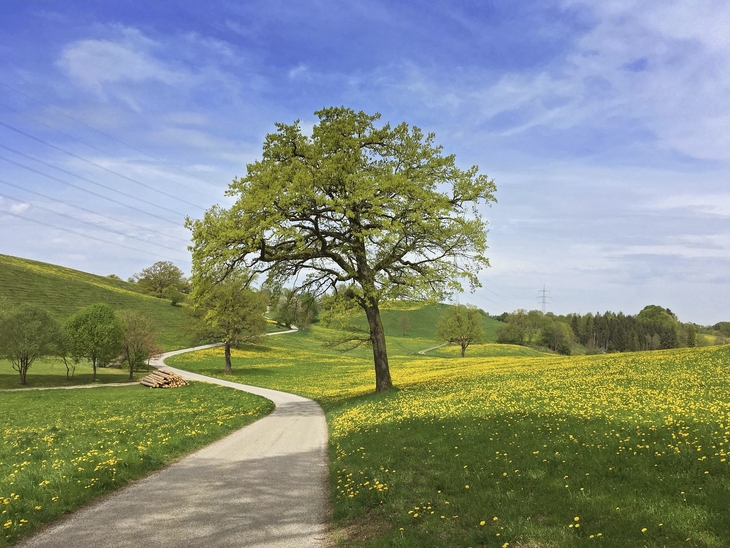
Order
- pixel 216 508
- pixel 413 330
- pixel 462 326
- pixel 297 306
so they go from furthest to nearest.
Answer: pixel 413 330 < pixel 462 326 < pixel 297 306 < pixel 216 508

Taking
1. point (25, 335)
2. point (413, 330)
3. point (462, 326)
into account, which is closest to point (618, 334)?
point (413, 330)

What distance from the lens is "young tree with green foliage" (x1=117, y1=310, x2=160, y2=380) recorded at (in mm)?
53125

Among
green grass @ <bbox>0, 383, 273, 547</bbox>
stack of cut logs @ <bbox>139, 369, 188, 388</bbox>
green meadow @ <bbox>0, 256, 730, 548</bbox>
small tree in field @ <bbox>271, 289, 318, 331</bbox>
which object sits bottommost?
stack of cut logs @ <bbox>139, 369, 188, 388</bbox>

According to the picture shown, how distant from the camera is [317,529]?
7.88 m

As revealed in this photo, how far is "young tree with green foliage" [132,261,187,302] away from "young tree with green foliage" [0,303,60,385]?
96470 millimetres

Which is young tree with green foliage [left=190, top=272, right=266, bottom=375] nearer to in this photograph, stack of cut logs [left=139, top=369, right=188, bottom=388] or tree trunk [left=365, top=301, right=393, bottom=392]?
stack of cut logs [left=139, top=369, right=188, bottom=388]

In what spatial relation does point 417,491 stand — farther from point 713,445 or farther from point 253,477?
point 713,445

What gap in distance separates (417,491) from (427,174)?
62.6 feet

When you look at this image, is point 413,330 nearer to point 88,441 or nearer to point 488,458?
point 88,441

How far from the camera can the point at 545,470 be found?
8.58 metres

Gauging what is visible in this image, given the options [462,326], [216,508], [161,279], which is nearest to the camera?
[216,508]

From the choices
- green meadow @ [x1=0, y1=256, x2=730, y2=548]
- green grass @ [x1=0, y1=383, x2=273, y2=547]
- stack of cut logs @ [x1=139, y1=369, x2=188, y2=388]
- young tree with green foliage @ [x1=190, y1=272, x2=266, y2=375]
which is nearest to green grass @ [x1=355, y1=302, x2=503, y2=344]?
young tree with green foliage @ [x1=190, y1=272, x2=266, y2=375]

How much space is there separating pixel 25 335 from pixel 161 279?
10345cm

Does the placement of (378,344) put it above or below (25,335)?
above
